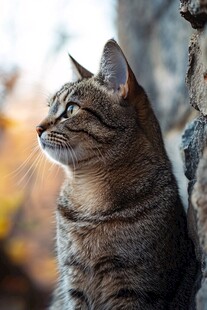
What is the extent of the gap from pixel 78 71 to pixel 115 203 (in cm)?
74

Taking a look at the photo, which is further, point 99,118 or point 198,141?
point 99,118

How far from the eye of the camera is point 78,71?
2.70 meters

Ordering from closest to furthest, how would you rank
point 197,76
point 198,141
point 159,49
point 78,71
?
point 197,76, point 198,141, point 78,71, point 159,49

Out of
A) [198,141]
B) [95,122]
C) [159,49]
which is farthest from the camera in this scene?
[159,49]

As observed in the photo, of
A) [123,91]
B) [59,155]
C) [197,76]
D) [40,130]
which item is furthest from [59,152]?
[197,76]

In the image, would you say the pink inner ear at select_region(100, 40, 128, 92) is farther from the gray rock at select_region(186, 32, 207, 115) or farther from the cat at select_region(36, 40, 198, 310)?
the gray rock at select_region(186, 32, 207, 115)

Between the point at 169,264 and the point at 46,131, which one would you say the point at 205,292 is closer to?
the point at 169,264

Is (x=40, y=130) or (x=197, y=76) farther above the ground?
(x=40, y=130)

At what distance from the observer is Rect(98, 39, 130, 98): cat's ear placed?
7.68 feet

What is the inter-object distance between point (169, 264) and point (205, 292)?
49cm

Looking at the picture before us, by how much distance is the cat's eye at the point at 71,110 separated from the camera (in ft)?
7.84

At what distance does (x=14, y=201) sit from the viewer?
5.01m

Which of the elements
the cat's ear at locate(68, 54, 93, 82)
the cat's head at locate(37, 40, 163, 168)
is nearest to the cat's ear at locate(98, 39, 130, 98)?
the cat's head at locate(37, 40, 163, 168)

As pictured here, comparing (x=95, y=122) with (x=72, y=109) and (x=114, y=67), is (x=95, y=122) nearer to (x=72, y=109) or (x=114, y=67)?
(x=72, y=109)
